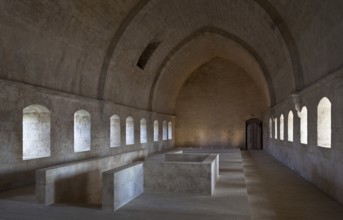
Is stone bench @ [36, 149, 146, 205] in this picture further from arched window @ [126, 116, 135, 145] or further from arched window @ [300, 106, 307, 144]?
arched window @ [300, 106, 307, 144]

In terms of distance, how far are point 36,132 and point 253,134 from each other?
Answer: 59.0 ft

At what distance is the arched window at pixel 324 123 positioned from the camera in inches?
343

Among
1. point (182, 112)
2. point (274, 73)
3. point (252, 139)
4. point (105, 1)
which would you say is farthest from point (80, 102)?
point (252, 139)

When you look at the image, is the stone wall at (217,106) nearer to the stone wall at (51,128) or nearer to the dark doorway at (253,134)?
the dark doorway at (253,134)

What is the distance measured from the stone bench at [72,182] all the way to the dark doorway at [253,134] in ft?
Result: 51.7

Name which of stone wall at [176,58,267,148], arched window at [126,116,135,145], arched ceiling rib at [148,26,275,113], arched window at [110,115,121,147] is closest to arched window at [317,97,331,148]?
arched ceiling rib at [148,26,275,113]

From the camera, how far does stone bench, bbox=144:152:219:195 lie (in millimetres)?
6855

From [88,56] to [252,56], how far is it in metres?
9.51

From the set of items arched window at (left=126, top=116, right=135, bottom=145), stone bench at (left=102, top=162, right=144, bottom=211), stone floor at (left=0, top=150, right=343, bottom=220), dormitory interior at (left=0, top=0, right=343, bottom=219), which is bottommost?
stone floor at (left=0, top=150, right=343, bottom=220)

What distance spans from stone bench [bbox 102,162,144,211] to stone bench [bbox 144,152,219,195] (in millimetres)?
336

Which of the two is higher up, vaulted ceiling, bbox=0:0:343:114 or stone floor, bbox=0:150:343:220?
vaulted ceiling, bbox=0:0:343:114

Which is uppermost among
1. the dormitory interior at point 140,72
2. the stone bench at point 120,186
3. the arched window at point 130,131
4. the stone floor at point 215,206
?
the dormitory interior at point 140,72

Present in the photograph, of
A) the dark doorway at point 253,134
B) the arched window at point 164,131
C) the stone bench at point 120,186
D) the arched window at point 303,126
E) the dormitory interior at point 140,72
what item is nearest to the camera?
the stone bench at point 120,186

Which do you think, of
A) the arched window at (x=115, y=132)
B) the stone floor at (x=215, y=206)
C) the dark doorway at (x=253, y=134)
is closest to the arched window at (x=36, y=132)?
the stone floor at (x=215, y=206)
